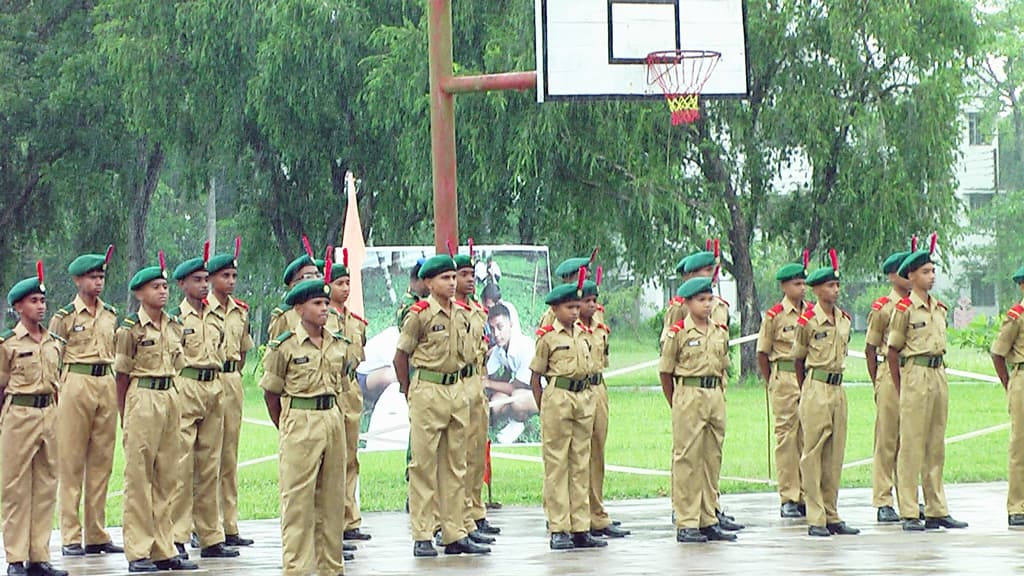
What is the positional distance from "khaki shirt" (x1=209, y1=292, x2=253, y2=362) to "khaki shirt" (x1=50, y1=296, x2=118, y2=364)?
0.77 meters

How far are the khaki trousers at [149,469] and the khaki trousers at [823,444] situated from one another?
4.78 m

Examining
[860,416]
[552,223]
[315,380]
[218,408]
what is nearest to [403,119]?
[552,223]

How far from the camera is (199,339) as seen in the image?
12984 mm

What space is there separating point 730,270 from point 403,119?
704cm

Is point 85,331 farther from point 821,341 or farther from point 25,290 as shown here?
point 821,341

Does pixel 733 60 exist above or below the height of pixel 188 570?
above

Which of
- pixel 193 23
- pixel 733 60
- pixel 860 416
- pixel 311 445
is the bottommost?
pixel 860 416

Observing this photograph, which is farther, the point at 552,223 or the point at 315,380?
the point at 552,223

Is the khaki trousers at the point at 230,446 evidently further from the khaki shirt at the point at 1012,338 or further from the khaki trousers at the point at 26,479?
the khaki shirt at the point at 1012,338

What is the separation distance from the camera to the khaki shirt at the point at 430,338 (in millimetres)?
12695

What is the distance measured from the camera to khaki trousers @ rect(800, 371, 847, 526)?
44.8ft

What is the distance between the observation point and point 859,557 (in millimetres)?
11992

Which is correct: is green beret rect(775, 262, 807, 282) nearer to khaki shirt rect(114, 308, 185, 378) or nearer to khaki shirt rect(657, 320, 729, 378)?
khaki shirt rect(657, 320, 729, 378)

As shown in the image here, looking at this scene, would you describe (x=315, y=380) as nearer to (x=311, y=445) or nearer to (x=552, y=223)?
(x=311, y=445)
